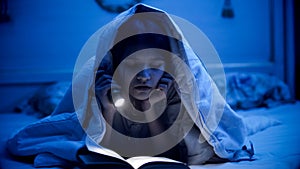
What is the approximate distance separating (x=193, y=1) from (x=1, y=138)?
1299 mm

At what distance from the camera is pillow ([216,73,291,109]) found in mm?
1736

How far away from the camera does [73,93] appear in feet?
2.90

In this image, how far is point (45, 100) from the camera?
1.61m

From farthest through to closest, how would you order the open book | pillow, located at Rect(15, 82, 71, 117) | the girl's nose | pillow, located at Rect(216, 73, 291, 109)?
pillow, located at Rect(216, 73, 291, 109) → pillow, located at Rect(15, 82, 71, 117) → the girl's nose → the open book

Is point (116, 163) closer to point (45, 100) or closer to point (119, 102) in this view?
point (119, 102)

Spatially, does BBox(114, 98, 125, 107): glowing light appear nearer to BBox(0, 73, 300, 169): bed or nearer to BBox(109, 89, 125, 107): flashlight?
BBox(109, 89, 125, 107): flashlight

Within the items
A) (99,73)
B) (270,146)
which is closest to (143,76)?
(99,73)

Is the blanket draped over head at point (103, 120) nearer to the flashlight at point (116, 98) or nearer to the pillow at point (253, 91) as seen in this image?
the flashlight at point (116, 98)

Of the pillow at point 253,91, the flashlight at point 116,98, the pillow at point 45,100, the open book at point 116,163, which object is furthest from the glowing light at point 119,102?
the pillow at point 253,91

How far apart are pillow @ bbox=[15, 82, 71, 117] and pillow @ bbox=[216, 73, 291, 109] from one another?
79 centimetres

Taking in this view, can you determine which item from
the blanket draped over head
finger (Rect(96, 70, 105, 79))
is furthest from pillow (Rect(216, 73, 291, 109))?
finger (Rect(96, 70, 105, 79))

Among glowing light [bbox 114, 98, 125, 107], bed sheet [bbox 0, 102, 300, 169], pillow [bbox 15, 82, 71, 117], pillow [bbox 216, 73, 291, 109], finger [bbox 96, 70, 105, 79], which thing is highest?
finger [bbox 96, 70, 105, 79]

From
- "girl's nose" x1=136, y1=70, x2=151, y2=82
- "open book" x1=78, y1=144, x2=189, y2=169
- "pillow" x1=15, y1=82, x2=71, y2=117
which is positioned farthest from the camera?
"pillow" x1=15, y1=82, x2=71, y2=117

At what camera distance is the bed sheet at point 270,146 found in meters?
0.76
